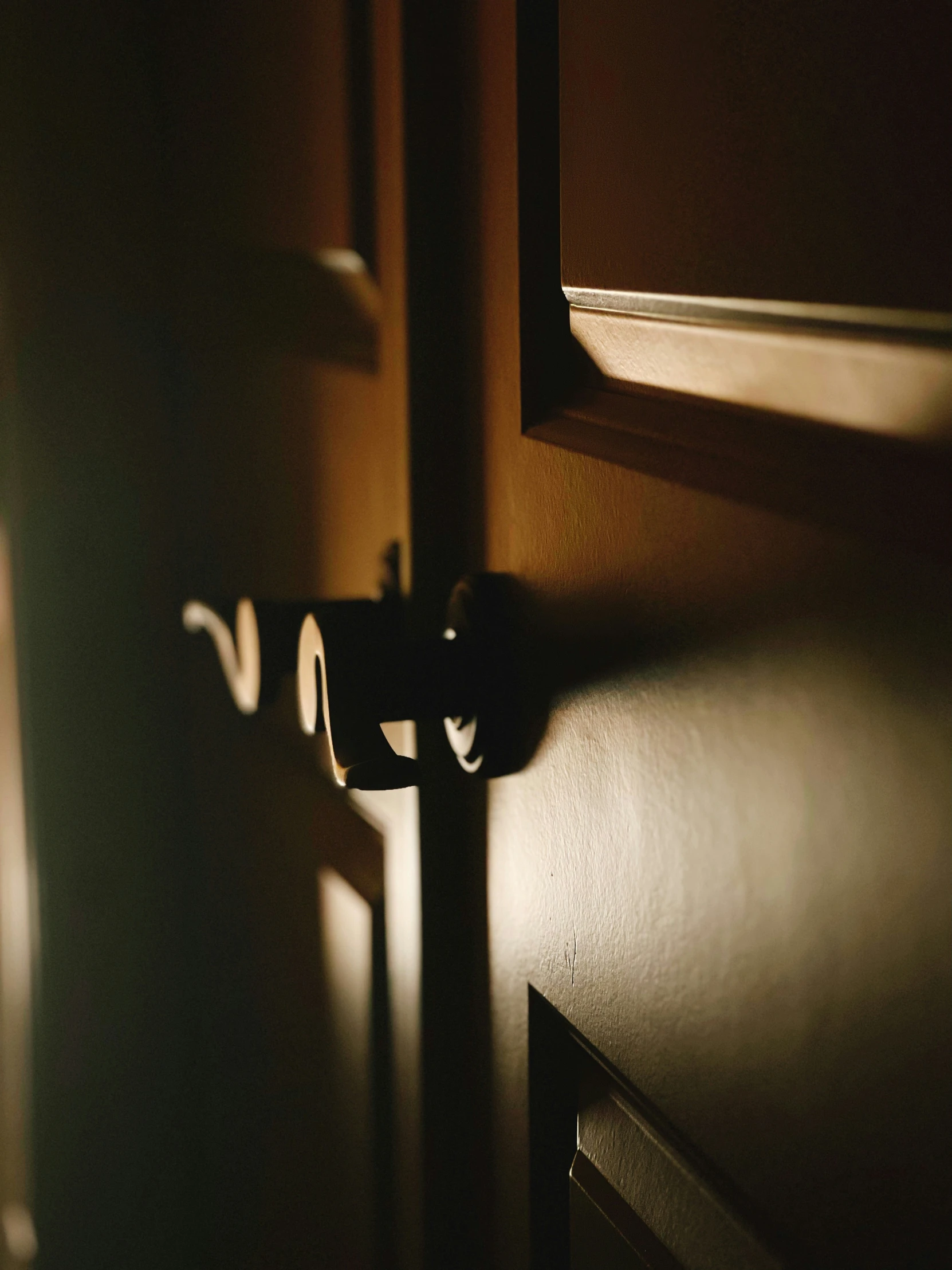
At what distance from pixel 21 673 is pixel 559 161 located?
2.45 feet

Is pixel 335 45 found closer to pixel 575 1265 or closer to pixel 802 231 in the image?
pixel 802 231

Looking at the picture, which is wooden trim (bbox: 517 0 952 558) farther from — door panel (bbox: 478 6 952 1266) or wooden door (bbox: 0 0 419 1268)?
wooden door (bbox: 0 0 419 1268)

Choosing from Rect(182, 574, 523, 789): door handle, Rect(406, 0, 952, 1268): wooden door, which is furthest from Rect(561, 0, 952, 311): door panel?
Rect(182, 574, 523, 789): door handle

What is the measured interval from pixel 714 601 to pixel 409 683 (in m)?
0.16

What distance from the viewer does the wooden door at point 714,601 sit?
9.2 inches

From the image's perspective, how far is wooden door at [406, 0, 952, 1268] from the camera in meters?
0.23

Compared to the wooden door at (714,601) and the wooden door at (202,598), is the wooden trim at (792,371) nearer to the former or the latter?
the wooden door at (714,601)

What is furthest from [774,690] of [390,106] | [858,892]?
[390,106]

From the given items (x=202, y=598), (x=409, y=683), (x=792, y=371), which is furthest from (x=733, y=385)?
(x=202, y=598)

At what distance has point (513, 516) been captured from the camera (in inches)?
17.0

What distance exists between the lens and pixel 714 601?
0.98 feet

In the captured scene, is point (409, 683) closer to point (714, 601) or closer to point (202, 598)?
point (714, 601)

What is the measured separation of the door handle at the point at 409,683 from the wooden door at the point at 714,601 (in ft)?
0.07

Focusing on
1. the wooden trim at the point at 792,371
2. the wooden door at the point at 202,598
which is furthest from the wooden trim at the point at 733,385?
the wooden door at the point at 202,598
